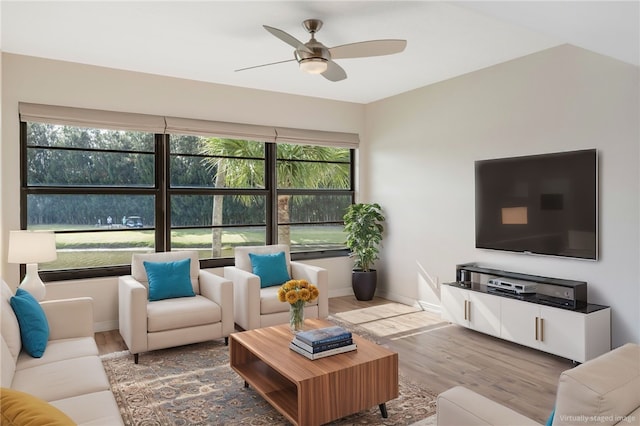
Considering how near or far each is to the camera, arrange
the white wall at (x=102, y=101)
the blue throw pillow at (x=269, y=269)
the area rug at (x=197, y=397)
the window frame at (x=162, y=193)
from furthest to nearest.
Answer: the blue throw pillow at (x=269, y=269)
the window frame at (x=162, y=193)
the white wall at (x=102, y=101)
the area rug at (x=197, y=397)

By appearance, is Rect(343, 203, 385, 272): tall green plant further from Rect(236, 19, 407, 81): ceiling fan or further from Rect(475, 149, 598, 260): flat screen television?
Rect(236, 19, 407, 81): ceiling fan

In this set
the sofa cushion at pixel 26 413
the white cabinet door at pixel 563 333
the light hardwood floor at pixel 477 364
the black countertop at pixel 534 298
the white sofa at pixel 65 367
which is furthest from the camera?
the black countertop at pixel 534 298

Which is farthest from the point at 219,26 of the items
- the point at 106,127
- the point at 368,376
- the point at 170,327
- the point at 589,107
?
the point at 589,107

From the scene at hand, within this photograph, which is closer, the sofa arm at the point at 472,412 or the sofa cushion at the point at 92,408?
the sofa arm at the point at 472,412

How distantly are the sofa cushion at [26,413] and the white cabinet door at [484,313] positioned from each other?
3713 millimetres

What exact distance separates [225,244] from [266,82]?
2010 mm

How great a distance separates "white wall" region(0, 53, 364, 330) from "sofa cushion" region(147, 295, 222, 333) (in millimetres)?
1053

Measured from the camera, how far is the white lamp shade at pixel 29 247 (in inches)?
135

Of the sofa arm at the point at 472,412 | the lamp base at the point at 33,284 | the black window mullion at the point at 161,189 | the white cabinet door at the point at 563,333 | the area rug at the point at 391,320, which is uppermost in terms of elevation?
the black window mullion at the point at 161,189

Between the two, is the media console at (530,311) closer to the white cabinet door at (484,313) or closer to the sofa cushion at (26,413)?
the white cabinet door at (484,313)

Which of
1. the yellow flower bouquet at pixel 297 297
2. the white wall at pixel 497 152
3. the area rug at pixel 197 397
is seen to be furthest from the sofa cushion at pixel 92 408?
the white wall at pixel 497 152

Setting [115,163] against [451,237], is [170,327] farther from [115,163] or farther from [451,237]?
[451,237]

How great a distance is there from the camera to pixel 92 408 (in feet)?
6.41

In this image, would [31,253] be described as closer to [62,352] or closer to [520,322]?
[62,352]
